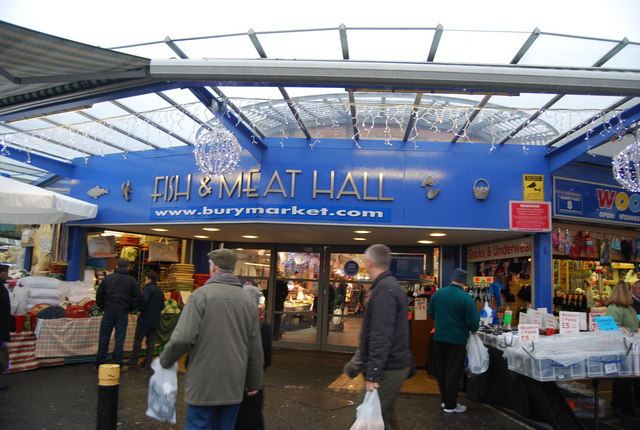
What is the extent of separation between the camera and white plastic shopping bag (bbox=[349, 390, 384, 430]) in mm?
3363

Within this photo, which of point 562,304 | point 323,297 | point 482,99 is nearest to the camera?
point 482,99

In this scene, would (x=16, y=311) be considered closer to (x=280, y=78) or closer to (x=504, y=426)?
(x=280, y=78)

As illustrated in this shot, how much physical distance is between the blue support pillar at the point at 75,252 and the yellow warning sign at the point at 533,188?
9564 mm

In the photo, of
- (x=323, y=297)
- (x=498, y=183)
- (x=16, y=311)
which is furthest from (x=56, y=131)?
(x=498, y=183)

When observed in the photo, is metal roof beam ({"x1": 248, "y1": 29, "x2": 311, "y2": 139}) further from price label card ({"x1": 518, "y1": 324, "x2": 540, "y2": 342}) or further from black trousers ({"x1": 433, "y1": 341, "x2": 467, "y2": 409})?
price label card ({"x1": 518, "y1": 324, "x2": 540, "y2": 342})

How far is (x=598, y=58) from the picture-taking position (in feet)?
18.4

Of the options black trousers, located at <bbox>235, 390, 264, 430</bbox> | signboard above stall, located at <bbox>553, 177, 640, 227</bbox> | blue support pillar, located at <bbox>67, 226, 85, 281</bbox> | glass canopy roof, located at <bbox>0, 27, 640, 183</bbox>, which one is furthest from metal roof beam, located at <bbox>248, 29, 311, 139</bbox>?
blue support pillar, located at <bbox>67, 226, 85, 281</bbox>

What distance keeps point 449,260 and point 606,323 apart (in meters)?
4.98

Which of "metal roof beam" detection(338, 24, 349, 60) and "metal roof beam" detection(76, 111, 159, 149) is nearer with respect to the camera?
"metal roof beam" detection(338, 24, 349, 60)

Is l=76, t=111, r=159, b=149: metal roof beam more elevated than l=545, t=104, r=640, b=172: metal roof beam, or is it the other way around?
l=76, t=111, r=159, b=149: metal roof beam

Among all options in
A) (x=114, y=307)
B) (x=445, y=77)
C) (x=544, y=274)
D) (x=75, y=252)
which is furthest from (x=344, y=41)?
(x=75, y=252)

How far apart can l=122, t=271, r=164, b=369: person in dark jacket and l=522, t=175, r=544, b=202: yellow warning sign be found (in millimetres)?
6411

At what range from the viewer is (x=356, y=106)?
7324mm

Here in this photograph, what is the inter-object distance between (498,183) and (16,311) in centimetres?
818
